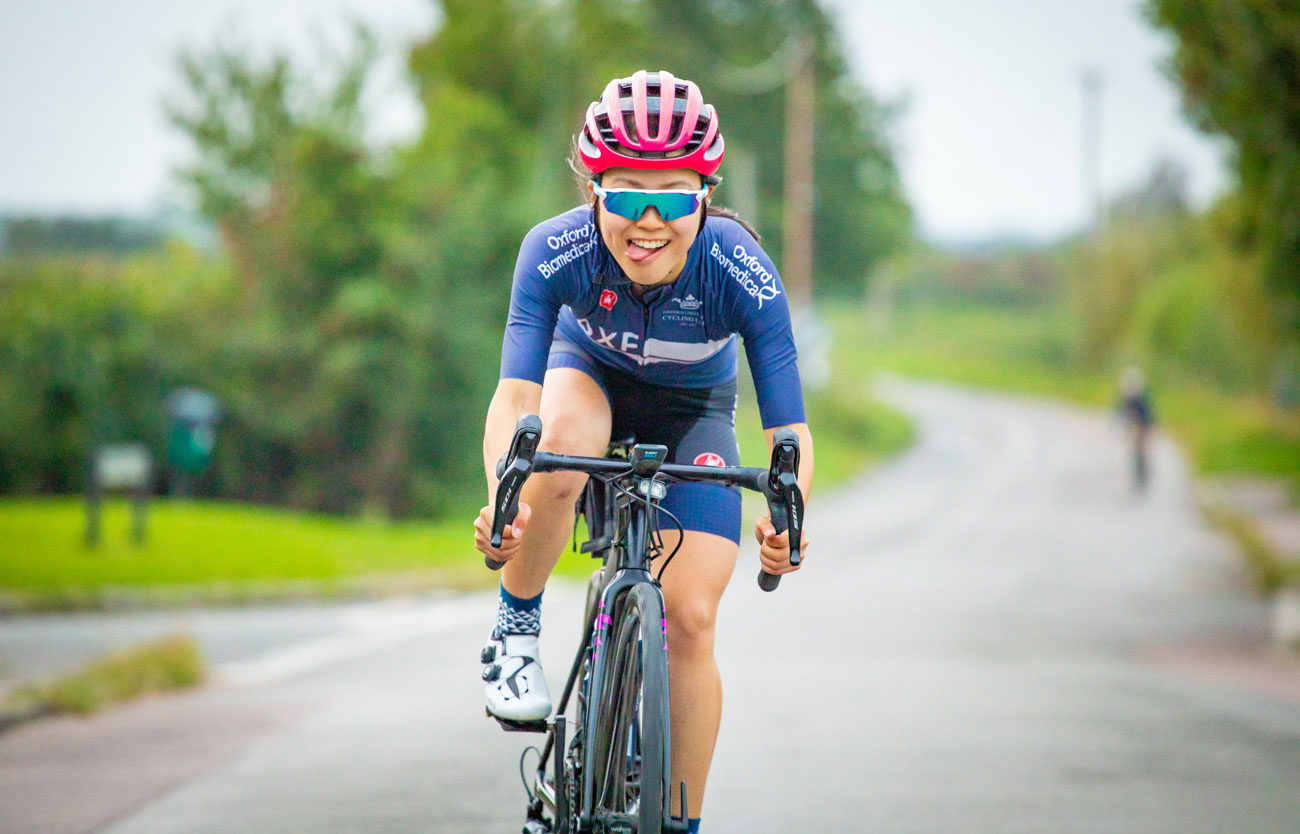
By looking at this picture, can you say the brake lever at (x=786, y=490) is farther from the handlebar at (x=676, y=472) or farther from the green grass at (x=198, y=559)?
the green grass at (x=198, y=559)

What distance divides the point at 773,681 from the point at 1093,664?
371 centimetres

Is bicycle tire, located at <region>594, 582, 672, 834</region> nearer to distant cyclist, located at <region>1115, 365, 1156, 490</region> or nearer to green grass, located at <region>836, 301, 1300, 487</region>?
distant cyclist, located at <region>1115, 365, 1156, 490</region>

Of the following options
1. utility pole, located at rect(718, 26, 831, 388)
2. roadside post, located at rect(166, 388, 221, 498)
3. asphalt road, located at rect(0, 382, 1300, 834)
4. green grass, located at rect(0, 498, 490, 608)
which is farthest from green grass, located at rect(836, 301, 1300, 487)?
roadside post, located at rect(166, 388, 221, 498)

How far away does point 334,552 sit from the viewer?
61.9 ft

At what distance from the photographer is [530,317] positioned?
3703 mm

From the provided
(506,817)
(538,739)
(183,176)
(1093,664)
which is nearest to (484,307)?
(183,176)

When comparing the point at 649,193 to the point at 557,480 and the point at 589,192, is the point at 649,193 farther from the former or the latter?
the point at 557,480

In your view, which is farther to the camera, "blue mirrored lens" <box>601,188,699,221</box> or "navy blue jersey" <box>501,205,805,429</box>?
"navy blue jersey" <box>501,205,805,429</box>

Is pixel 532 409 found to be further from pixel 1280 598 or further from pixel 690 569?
pixel 1280 598

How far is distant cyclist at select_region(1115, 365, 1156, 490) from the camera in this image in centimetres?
2892

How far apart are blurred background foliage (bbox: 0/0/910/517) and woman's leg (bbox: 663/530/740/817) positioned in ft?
74.1

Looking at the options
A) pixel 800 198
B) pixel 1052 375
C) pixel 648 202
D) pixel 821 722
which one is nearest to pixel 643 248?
pixel 648 202

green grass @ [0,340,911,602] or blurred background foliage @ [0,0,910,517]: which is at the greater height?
blurred background foliage @ [0,0,910,517]

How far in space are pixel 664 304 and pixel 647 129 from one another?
1.58 ft
